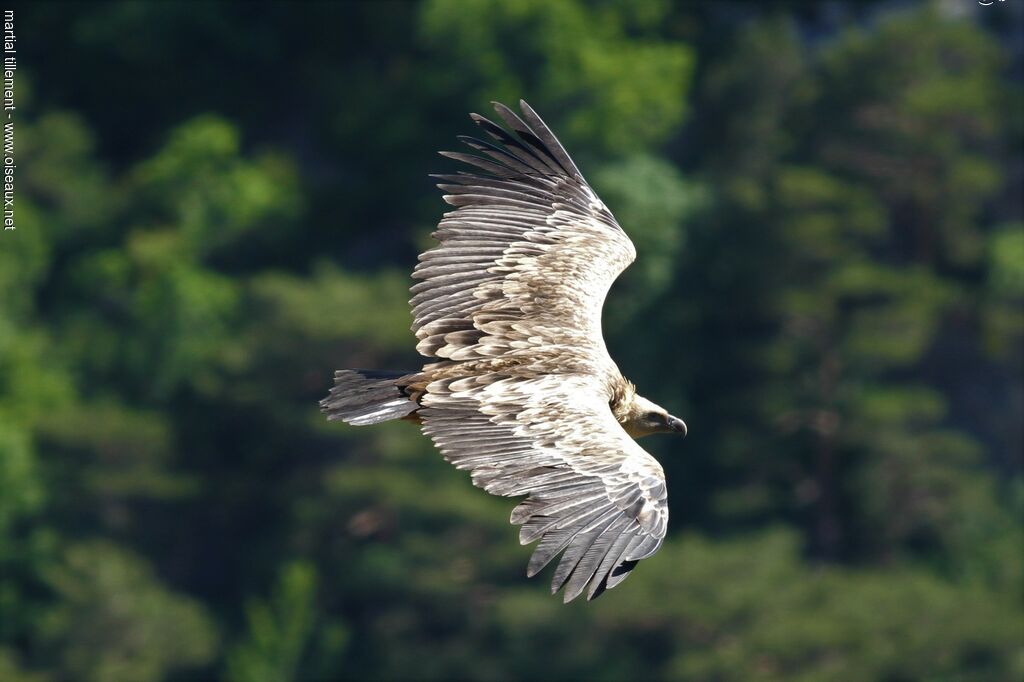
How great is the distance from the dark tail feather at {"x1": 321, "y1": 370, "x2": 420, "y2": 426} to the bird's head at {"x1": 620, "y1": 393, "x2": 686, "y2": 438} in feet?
4.61

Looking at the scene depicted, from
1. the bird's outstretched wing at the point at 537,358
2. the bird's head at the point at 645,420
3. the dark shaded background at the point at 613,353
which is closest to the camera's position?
the bird's outstretched wing at the point at 537,358

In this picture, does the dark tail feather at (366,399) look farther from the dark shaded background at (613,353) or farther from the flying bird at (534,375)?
the dark shaded background at (613,353)

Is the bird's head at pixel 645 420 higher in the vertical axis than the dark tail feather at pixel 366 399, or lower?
lower

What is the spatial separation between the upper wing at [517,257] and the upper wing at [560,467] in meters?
0.61

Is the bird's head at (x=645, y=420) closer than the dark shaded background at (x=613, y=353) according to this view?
Yes

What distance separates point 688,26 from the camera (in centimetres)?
4866

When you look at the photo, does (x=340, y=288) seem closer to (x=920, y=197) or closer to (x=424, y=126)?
(x=424, y=126)

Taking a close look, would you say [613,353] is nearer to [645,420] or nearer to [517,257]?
[517,257]

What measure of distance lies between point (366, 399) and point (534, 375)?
3.34ft

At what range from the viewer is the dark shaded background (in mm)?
37062

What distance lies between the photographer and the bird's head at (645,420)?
11719 millimetres

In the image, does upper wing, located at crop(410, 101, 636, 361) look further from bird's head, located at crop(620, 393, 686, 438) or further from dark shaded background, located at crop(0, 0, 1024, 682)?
dark shaded background, located at crop(0, 0, 1024, 682)

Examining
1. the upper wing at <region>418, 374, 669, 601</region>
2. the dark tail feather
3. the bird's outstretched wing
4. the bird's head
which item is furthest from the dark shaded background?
the upper wing at <region>418, 374, 669, 601</region>

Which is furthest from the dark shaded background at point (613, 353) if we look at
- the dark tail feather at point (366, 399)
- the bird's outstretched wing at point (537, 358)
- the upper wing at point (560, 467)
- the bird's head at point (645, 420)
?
the upper wing at point (560, 467)
